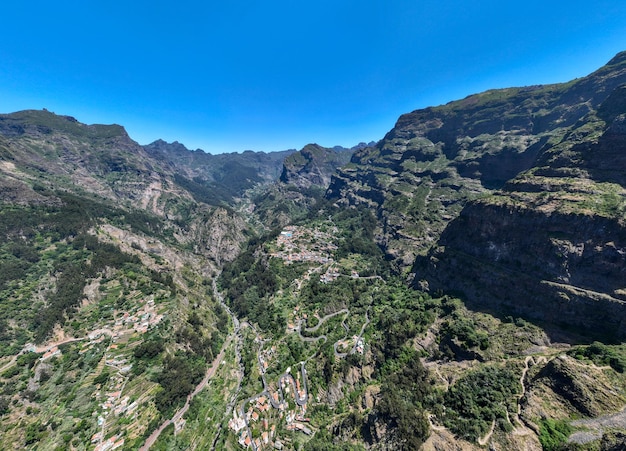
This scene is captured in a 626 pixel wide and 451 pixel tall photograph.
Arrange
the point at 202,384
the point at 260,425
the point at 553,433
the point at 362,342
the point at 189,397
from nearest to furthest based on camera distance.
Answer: the point at 553,433 → the point at 260,425 → the point at 189,397 → the point at 202,384 → the point at 362,342

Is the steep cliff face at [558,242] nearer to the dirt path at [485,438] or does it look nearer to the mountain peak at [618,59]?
the dirt path at [485,438]

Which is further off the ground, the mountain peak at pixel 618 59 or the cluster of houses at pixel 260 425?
the mountain peak at pixel 618 59

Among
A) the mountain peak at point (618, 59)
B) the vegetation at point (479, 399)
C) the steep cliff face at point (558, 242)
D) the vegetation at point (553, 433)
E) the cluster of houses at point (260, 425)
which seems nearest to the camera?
the vegetation at point (553, 433)

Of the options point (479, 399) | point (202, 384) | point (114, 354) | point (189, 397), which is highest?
point (479, 399)

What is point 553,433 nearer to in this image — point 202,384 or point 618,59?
point 202,384

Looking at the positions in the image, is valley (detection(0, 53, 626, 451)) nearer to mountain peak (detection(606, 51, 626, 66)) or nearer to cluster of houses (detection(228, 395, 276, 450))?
cluster of houses (detection(228, 395, 276, 450))

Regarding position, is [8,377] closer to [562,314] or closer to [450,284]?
[450,284]

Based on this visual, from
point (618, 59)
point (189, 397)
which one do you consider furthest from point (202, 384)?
point (618, 59)

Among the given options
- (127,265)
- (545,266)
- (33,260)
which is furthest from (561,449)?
(33,260)

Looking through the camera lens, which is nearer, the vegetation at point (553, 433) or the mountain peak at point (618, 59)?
the vegetation at point (553, 433)

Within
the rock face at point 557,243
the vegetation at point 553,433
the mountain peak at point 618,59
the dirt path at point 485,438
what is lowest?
the dirt path at point 485,438

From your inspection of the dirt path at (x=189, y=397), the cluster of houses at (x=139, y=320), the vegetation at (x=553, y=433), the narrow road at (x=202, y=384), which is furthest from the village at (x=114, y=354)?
the vegetation at (x=553, y=433)
